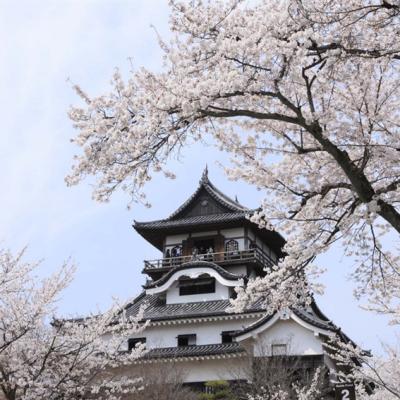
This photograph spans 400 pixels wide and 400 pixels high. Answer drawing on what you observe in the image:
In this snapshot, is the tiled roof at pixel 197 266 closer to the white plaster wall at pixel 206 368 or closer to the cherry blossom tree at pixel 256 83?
the white plaster wall at pixel 206 368

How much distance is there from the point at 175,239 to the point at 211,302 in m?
5.43

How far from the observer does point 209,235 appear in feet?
103

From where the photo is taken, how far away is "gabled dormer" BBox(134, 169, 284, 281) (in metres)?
29.9

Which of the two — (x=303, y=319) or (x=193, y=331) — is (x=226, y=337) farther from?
(x=303, y=319)

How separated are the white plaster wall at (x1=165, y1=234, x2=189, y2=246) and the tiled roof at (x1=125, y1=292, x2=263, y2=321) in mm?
3640

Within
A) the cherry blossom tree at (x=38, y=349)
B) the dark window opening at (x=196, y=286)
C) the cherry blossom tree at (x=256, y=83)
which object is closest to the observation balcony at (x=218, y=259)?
the dark window opening at (x=196, y=286)

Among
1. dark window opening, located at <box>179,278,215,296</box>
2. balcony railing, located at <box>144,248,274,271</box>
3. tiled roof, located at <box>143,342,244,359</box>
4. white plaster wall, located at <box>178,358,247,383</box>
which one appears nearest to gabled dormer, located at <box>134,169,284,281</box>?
balcony railing, located at <box>144,248,274,271</box>

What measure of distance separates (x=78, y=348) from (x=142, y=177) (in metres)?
7.31

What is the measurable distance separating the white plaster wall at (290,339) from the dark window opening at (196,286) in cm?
510

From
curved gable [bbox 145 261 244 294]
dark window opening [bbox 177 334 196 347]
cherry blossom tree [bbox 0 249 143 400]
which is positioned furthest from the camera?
curved gable [bbox 145 261 244 294]

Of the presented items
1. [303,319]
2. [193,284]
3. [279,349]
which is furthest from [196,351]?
[303,319]

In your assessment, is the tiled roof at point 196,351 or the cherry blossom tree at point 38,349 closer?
the cherry blossom tree at point 38,349

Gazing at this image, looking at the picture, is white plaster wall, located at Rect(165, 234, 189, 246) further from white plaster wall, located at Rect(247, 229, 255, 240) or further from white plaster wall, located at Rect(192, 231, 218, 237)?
white plaster wall, located at Rect(247, 229, 255, 240)

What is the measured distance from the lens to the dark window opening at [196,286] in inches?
1123
